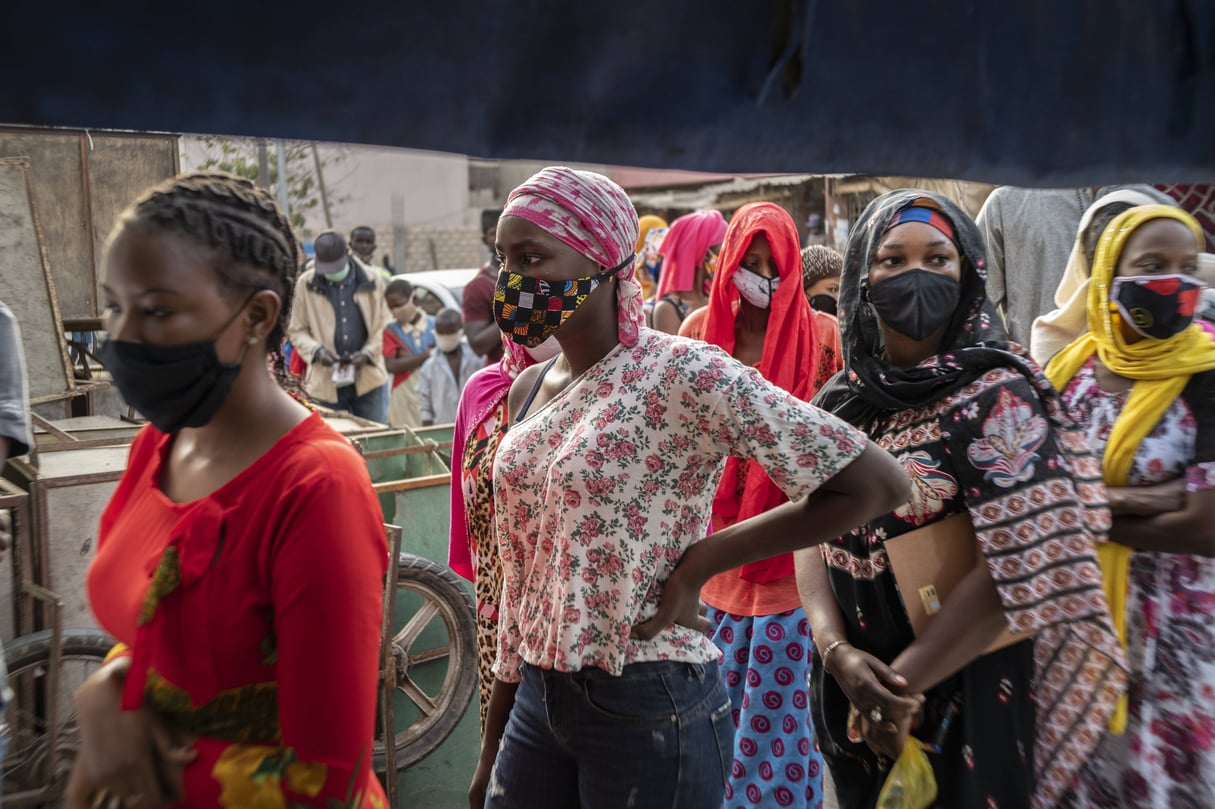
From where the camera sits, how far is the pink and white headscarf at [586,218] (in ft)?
7.76

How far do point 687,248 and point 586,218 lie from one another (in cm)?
345

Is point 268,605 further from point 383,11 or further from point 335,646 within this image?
point 383,11

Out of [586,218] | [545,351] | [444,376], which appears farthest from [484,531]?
[444,376]

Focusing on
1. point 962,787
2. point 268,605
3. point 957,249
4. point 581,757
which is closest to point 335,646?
point 268,605

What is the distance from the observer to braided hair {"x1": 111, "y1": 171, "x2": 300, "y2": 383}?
1.75 metres

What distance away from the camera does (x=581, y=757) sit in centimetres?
227

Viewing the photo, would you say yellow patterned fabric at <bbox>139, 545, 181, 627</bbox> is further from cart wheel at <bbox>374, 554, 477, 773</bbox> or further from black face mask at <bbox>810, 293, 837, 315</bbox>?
black face mask at <bbox>810, 293, 837, 315</bbox>

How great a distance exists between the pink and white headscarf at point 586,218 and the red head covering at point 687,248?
11.1 feet

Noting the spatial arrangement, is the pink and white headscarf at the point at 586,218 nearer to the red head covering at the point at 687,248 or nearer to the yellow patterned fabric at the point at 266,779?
the yellow patterned fabric at the point at 266,779

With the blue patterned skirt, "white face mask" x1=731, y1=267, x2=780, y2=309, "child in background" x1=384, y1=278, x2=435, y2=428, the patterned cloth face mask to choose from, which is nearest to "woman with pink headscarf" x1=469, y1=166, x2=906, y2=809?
the patterned cloth face mask

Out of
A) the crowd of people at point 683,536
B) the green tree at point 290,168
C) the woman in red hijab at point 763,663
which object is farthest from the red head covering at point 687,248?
the green tree at point 290,168

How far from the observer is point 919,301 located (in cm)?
272

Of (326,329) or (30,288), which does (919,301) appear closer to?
(30,288)

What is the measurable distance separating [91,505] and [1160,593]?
3.60 m
